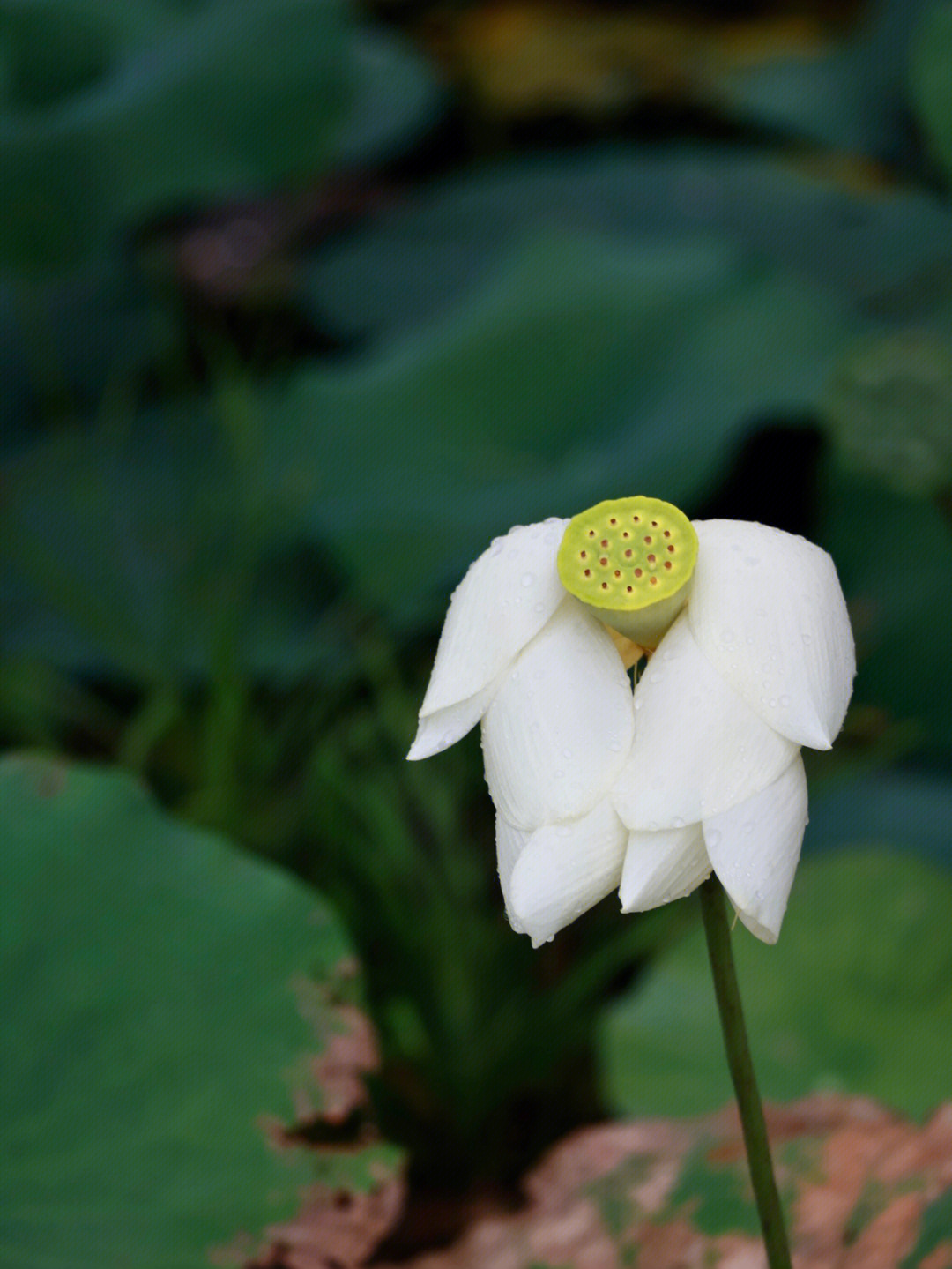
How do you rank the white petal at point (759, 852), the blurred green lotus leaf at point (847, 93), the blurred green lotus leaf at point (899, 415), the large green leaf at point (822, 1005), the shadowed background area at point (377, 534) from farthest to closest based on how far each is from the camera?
1. the blurred green lotus leaf at point (847, 93)
2. the blurred green lotus leaf at point (899, 415)
3. the large green leaf at point (822, 1005)
4. the shadowed background area at point (377, 534)
5. the white petal at point (759, 852)

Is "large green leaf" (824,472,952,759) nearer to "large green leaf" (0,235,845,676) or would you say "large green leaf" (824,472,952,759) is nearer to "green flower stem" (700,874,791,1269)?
"large green leaf" (0,235,845,676)

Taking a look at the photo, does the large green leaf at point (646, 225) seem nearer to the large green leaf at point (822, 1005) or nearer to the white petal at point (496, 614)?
the large green leaf at point (822, 1005)

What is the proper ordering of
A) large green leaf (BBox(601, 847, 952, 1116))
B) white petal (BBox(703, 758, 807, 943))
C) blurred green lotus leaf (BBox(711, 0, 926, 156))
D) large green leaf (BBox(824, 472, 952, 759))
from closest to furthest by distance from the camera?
1. white petal (BBox(703, 758, 807, 943))
2. large green leaf (BBox(601, 847, 952, 1116))
3. large green leaf (BBox(824, 472, 952, 759))
4. blurred green lotus leaf (BBox(711, 0, 926, 156))

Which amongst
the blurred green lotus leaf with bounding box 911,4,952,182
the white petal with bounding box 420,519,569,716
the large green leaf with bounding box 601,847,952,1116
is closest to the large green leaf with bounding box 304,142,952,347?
the blurred green lotus leaf with bounding box 911,4,952,182

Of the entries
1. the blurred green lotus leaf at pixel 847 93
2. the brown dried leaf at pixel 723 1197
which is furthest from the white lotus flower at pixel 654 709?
the blurred green lotus leaf at pixel 847 93

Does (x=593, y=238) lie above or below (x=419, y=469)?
above

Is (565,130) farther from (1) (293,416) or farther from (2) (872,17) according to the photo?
(1) (293,416)

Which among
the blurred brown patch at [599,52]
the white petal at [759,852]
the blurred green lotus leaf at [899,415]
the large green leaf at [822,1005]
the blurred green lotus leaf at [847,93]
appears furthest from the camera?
the blurred brown patch at [599,52]

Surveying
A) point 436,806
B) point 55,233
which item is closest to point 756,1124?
point 436,806
